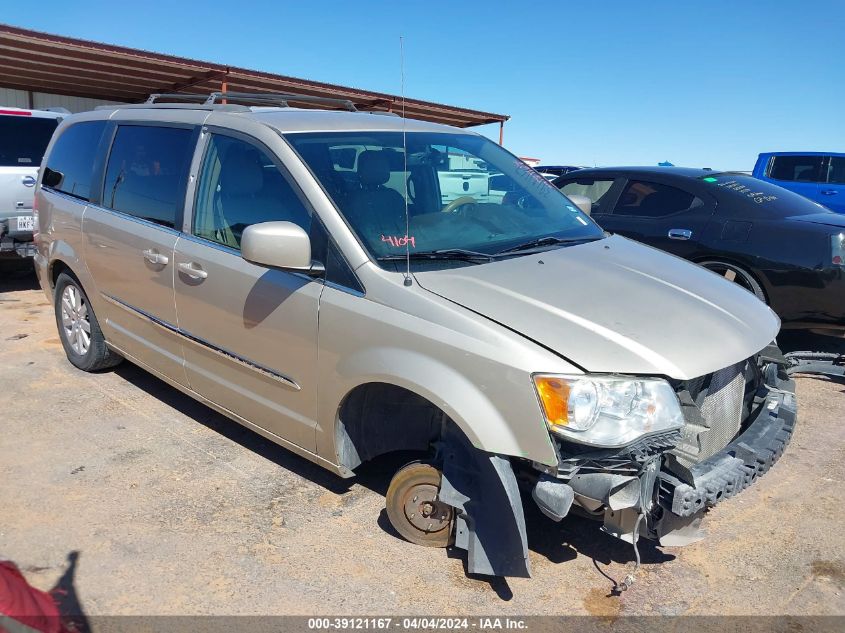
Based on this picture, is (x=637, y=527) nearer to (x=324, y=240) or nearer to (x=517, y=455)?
(x=517, y=455)

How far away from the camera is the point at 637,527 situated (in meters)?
2.54

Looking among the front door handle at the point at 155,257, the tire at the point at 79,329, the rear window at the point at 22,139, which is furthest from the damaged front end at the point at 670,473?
the rear window at the point at 22,139

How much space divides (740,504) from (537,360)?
1812 millimetres

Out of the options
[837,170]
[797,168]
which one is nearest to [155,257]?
[797,168]

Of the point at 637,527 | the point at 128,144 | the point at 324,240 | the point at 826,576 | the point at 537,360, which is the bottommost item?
the point at 826,576

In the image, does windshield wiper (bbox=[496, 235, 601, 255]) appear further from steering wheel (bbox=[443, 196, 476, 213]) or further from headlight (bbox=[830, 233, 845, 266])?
headlight (bbox=[830, 233, 845, 266])

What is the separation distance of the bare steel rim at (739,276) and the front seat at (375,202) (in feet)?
11.7

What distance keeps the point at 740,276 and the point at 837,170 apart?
832 cm

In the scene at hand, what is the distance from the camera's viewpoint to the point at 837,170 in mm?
12328

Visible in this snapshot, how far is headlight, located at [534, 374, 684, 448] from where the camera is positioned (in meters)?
2.44

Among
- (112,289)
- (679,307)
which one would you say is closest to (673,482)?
(679,307)

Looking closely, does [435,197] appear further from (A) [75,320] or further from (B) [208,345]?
(A) [75,320]

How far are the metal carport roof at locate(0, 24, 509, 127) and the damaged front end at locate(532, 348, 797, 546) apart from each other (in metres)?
12.2

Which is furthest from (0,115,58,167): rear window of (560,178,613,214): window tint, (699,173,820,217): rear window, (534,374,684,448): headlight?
(534,374,684,448): headlight
